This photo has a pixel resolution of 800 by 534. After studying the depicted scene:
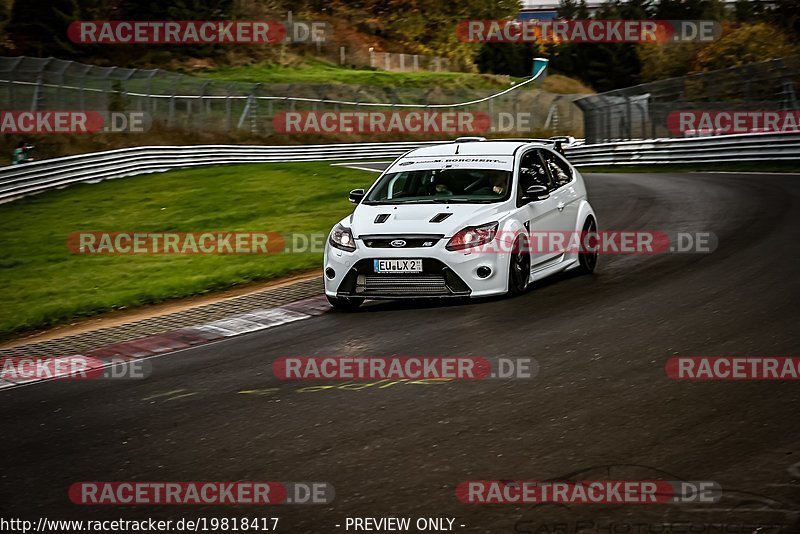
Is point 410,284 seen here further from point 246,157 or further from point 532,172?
point 246,157

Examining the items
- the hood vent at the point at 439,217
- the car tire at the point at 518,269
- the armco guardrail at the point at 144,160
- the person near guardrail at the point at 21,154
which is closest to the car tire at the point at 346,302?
the hood vent at the point at 439,217

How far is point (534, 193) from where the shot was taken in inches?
448

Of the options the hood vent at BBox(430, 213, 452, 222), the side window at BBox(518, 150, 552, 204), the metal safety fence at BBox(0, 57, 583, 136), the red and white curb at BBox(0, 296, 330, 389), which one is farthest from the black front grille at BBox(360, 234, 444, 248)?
the metal safety fence at BBox(0, 57, 583, 136)

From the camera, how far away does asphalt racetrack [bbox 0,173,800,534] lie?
17.6ft

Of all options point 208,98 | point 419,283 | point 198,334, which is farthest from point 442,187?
point 208,98

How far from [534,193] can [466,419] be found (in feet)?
16.5

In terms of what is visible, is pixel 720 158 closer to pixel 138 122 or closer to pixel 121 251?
pixel 121 251

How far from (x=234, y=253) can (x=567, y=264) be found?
6.77 meters

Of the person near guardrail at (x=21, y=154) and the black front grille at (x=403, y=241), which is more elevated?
the person near guardrail at (x=21, y=154)

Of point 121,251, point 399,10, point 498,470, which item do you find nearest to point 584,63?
point 399,10

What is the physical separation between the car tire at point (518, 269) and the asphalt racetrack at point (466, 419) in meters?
0.13

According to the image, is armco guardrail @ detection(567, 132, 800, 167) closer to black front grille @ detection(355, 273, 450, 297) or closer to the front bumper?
the front bumper

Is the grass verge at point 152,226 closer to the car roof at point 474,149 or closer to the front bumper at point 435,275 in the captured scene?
the car roof at point 474,149

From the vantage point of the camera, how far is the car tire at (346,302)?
11.3m
